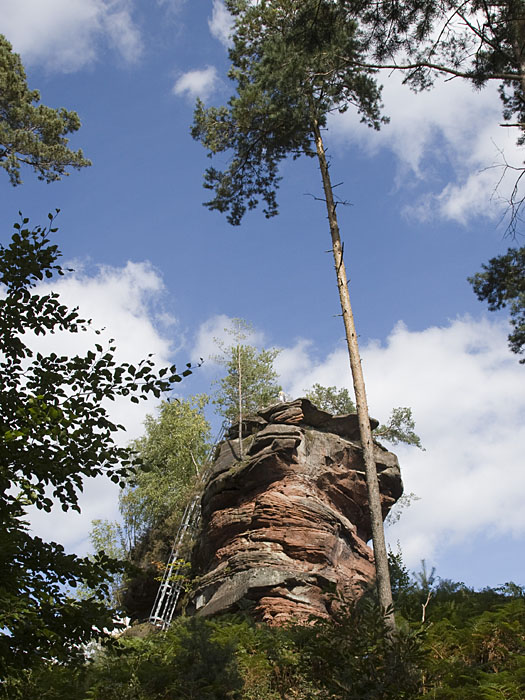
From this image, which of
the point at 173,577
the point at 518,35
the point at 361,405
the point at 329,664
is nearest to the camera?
the point at 329,664

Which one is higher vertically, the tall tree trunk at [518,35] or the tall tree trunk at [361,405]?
the tall tree trunk at [518,35]

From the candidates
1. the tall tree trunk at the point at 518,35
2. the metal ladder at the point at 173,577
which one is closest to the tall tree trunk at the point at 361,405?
the tall tree trunk at the point at 518,35

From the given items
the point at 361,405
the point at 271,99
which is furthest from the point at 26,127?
the point at 361,405

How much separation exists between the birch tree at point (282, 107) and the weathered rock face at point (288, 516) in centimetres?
464

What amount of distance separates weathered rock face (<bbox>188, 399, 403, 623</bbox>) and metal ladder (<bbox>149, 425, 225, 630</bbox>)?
2.60 feet

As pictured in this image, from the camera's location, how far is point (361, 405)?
12039mm

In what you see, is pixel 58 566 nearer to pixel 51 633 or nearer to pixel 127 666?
pixel 51 633

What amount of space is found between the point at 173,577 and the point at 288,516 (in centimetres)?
482

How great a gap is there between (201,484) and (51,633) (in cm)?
1680

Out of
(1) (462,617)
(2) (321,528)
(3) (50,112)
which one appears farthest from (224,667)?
(3) (50,112)

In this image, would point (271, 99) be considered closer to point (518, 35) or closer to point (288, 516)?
point (518, 35)

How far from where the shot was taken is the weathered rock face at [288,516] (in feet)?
45.3

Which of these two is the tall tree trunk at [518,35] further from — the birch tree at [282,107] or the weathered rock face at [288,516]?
the weathered rock face at [288,516]

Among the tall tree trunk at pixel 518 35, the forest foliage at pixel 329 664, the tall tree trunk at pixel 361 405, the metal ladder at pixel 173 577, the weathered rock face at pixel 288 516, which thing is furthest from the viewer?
the metal ladder at pixel 173 577
